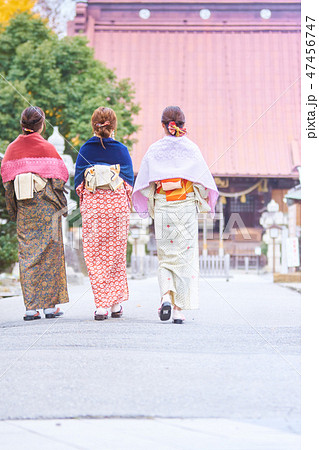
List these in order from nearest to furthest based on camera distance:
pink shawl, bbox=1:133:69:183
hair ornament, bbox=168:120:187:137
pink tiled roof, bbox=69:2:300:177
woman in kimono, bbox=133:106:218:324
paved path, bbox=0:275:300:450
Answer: paved path, bbox=0:275:300:450, woman in kimono, bbox=133:106:218:324, hair ornament, bbox=168:120:187:137, pink shawl, bbox=1:133:69:183, pink tiled roof, bbox=69:2:300:177

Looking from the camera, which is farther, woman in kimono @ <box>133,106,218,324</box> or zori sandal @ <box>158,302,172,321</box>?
woman in kimono @ <box>133,106,218,324</box>

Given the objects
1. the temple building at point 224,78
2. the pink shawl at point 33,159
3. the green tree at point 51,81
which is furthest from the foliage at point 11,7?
the pink shawl at point 33,159

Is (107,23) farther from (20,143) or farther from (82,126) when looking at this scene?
(20,143)

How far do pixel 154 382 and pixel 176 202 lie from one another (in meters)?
2.50

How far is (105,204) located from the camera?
5.62 m

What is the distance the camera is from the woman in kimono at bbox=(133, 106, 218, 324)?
5418 millimetres

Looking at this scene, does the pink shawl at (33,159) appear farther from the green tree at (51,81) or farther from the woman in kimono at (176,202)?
the green tree at (51,81)

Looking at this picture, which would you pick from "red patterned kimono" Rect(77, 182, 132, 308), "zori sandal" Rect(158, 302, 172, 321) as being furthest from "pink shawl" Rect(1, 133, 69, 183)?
→ "zori sandal" Rect(158, 302, 172, 321)

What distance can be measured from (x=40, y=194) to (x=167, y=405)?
124 inches

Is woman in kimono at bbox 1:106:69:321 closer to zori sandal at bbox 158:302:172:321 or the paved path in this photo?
the paved path

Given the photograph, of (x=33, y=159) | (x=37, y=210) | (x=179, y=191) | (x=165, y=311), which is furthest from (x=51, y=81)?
(x=165, y=311)

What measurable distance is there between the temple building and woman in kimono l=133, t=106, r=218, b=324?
1611cm

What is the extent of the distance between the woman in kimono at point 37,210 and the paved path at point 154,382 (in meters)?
0.42

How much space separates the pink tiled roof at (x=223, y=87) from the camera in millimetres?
22969
